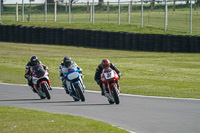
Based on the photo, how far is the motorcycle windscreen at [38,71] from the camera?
50.8ft

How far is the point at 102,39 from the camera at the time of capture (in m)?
34.9

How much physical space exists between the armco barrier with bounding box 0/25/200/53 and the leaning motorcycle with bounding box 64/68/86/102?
1626 cm

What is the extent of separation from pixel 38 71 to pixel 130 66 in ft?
37.7

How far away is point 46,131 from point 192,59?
2090 cm

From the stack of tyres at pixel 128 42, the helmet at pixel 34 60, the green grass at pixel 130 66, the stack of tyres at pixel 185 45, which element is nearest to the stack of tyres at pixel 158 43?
the green grass at pixel 130 66

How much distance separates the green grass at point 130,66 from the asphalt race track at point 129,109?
177 cm

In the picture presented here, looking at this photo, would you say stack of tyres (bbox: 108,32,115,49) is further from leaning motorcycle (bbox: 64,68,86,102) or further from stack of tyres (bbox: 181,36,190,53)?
leaning motorcycle (bbox: 64,68,86,102)

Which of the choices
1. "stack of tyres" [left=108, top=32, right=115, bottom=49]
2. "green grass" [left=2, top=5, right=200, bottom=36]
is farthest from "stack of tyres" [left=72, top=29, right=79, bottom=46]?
"green grass" [left=2, top=5, right=200, bottom=36]

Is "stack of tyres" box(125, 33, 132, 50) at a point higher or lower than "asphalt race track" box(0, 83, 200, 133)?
higher

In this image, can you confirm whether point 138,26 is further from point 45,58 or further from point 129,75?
point 129,75

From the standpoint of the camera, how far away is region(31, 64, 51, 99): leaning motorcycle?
1530 centimetres

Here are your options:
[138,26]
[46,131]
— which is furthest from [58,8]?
[46,131]

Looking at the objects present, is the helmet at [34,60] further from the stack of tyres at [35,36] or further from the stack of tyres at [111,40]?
the stack of tyres at [35,36]

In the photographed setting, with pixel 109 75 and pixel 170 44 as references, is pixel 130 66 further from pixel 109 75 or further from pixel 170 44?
pixel 109 75
